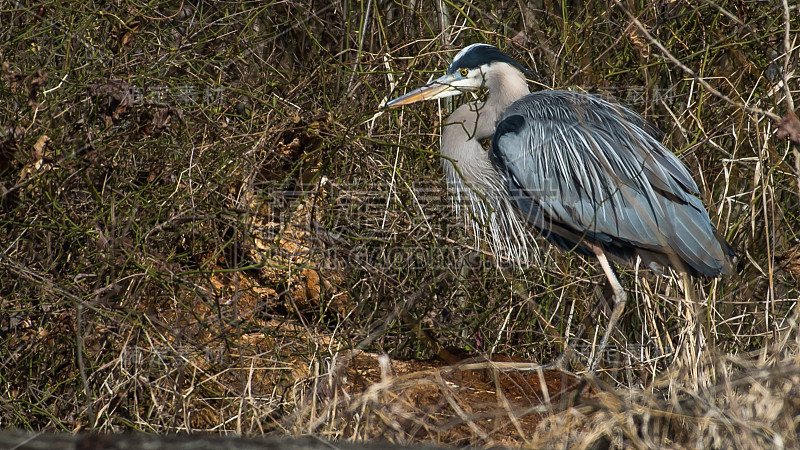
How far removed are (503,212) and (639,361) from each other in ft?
3.45

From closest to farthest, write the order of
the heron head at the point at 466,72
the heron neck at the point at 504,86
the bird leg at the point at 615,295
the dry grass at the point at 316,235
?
the dry grass at the point at 316,235
the bird leg at the point at 615,295
the heron head at the point at 466,72
the heron neck at the point at 504,86

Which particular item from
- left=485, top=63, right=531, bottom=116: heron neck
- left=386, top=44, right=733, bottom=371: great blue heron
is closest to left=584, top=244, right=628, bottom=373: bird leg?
left=386, top=44, right=733, bottom=371: great blue heron

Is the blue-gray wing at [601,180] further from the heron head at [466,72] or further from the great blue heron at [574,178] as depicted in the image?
the heron head at [466,72]

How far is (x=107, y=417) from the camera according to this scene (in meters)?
2.54

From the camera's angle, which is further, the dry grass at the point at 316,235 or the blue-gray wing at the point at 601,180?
the blue-gray wing at the point at 601,180

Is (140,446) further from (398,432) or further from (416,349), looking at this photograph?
(416,349)

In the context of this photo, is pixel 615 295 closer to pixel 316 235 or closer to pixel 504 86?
pixel 504 86

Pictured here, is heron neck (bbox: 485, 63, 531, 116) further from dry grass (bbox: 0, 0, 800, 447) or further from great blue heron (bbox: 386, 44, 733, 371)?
dry grass (bbox: 0, 0, 800, 447)

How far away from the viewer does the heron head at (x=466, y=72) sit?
3.50 m

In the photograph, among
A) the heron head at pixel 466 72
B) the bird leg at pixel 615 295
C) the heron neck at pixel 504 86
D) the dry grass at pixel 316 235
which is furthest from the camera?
the heron neck at pixel 504 86

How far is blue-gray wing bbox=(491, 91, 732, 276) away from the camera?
326 centimetres

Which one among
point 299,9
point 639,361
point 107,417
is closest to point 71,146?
point 107,417

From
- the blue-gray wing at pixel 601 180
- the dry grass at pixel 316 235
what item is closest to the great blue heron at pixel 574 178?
the blue-gray wing at pixel 601 180

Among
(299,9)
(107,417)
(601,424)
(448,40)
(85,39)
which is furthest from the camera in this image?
(299,9)
